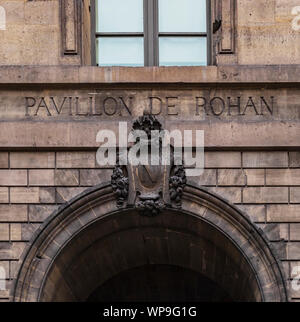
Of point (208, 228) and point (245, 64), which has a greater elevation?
point (245, 64)

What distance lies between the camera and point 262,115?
2095cm

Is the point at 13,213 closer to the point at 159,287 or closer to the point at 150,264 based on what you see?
the point at 150,264

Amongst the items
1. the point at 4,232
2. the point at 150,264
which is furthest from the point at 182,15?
the point at 4,232

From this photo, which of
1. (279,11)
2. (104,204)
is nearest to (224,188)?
(104,204)

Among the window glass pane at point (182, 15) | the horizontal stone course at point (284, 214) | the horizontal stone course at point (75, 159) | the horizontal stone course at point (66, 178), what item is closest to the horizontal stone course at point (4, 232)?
the horizontal stone course at point (66, 178)

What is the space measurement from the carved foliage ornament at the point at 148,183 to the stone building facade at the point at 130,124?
0.59 feet

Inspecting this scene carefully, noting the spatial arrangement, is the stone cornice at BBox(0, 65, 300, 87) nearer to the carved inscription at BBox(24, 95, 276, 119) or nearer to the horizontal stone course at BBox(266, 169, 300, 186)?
the carved inscription at BBox(24, 95, 276, 119)

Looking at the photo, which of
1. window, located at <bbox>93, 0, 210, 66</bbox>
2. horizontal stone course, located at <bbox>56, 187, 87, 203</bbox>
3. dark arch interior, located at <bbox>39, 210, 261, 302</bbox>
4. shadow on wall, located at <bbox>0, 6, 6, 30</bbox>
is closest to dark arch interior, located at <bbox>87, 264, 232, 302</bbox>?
dark arch interior, located at <bbox>39, 210, 261, 302</bbox>

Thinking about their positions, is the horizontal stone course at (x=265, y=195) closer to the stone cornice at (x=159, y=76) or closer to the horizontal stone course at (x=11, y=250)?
the stone cornice at (x=159, y=76)

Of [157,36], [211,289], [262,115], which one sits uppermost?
[157,36]

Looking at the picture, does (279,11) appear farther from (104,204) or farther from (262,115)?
(104,204)

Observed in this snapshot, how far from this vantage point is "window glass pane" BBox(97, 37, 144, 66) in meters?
22.2

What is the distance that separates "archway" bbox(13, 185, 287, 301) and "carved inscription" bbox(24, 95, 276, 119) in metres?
1.45

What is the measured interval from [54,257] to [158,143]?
2675 millimetres
